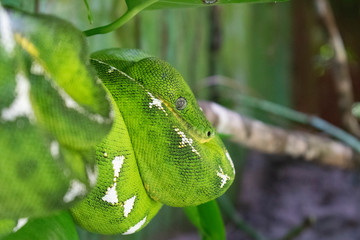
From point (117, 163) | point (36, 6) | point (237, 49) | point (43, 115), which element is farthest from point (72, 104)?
point (237, 49)

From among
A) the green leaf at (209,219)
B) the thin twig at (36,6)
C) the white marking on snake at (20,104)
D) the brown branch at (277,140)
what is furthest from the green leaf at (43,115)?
the brown branch at (277,140)

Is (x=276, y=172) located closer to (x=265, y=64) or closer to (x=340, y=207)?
(x=340, y=207)

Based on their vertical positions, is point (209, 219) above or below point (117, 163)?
below

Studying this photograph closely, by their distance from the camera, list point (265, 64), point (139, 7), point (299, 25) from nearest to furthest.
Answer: point (139, 7)
point (265, 64)
point (299, 25)

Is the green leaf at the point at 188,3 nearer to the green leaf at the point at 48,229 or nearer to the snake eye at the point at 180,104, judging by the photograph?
the snake eye at the point at 180,104

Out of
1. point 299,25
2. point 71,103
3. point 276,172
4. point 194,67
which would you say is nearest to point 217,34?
point 194,67

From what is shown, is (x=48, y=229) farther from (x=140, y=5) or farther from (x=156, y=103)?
(x=140, y=5)
